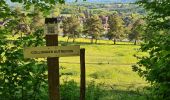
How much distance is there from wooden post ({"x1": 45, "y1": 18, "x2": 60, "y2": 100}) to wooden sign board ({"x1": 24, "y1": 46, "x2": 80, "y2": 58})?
0.43 feet

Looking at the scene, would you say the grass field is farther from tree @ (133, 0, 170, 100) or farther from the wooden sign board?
the wooden sign board

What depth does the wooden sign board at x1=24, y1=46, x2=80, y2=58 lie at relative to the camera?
6.07m

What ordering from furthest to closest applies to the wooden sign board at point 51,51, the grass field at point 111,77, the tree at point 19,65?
the grass field at point 111,77 → the tree at point 19,65 → the wooden sign board at point 51,51

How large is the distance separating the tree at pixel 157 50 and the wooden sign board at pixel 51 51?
1550 millimetres

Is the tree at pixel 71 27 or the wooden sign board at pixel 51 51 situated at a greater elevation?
the wooden sign board at pixel 51 51

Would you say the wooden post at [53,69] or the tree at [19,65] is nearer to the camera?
the wooden post at [53,69]

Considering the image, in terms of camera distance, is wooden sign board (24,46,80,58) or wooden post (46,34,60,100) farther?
wooden post (46,34,60,100)

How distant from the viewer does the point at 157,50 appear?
7906 mm

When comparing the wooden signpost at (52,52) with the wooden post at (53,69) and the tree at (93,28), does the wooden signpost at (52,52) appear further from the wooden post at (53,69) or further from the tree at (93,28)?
the tree at (93,28)

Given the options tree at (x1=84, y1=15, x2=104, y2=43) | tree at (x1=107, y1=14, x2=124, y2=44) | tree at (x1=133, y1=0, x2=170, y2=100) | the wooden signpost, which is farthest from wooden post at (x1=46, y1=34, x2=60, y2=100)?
tree at (x1=107, y1=14, x2=124, y2=44)

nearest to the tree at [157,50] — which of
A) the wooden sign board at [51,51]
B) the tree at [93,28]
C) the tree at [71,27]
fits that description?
the wooden sign board at [51,51]

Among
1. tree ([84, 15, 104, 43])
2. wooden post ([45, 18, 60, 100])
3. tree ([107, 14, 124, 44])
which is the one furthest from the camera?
tree ([107, 14, 124, 44])

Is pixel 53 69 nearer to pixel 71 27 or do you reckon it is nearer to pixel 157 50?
pixel 157 50

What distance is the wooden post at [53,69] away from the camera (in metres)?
6.31
